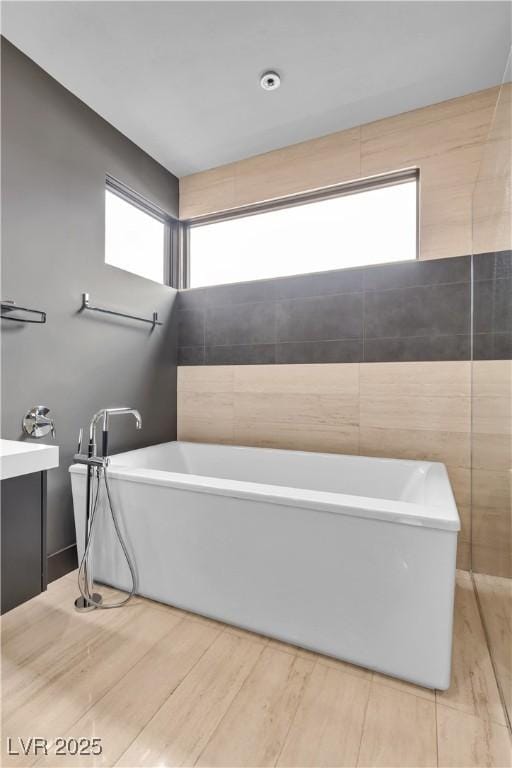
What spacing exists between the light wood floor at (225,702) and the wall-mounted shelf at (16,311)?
136 cm

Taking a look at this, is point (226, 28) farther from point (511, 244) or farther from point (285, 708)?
point (285, 708)

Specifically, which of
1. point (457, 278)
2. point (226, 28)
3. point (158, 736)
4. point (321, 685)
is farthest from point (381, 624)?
point (226, 28)

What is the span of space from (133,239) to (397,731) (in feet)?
9.65

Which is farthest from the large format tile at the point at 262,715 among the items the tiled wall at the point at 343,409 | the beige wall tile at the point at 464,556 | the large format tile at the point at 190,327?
the large format tile at the point at 190,327

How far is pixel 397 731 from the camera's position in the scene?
115cm

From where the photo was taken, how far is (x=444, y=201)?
7.25 ft

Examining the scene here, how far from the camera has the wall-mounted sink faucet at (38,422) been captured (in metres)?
1.90

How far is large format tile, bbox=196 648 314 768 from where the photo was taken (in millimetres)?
1076

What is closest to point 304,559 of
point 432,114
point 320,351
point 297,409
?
point 297,409

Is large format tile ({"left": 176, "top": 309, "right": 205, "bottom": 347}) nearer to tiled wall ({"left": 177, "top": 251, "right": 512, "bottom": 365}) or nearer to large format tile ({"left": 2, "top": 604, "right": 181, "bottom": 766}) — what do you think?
tiled wall ({"left": 177, "top": 251, "right": 512, "bottom": 365})

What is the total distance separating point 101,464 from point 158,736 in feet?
3.37

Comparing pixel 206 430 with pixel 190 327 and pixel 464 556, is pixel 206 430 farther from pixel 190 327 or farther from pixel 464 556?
pixel 464 556

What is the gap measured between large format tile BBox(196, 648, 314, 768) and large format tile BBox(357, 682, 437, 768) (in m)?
0.23

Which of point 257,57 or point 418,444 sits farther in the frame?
point 418,444
